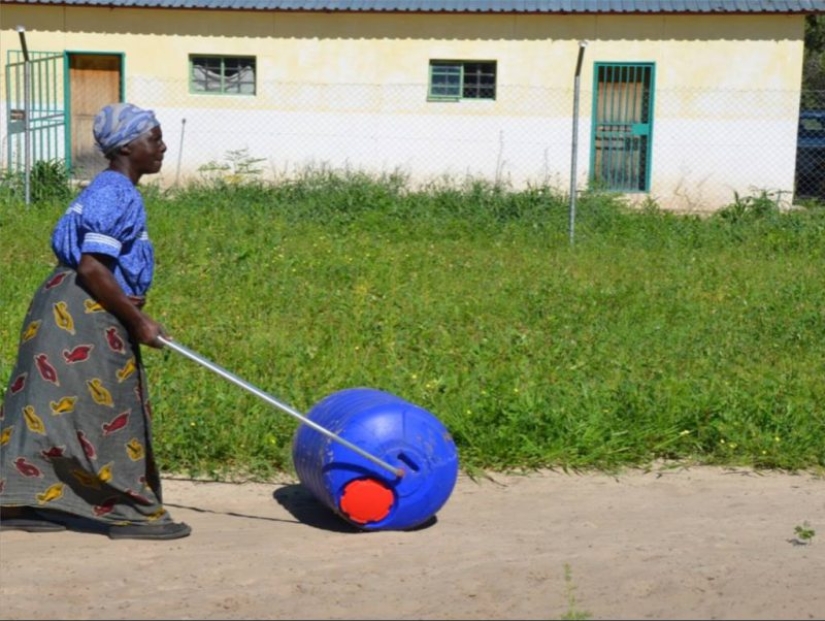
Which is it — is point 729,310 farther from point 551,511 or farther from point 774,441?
point 551,511

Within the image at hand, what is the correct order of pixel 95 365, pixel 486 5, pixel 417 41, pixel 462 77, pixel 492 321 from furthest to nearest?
pixel 462 77 → pixel 417 41 → pixel 486 5 → pixel 492 321 → pixel 95 365

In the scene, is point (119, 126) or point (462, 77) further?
point (462, 77)

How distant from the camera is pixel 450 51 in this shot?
55.4ft

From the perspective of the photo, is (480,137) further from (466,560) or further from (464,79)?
(466,560)

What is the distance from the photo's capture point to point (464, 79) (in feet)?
55.8

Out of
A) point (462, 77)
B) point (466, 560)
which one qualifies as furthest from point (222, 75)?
point (466, 560)

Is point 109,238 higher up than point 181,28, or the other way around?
point 181,28

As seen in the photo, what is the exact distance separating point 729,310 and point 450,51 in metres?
8.20

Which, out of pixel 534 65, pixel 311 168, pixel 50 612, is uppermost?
pixel 534 65

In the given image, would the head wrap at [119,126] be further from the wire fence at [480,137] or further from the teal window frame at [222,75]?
the teal window frame at [222,75]

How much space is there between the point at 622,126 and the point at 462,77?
82.1 inches

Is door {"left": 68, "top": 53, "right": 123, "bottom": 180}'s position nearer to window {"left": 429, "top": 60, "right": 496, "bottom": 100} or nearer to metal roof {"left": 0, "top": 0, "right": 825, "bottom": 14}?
metal roof {"left": 0, "top": 0, "right": 825, "bottom": 14}

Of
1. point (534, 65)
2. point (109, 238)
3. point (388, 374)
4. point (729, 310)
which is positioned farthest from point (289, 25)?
point (109, 238)

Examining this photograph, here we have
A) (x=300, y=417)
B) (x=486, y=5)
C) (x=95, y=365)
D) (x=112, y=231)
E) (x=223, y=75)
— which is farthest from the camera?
(x=223, y=75)
